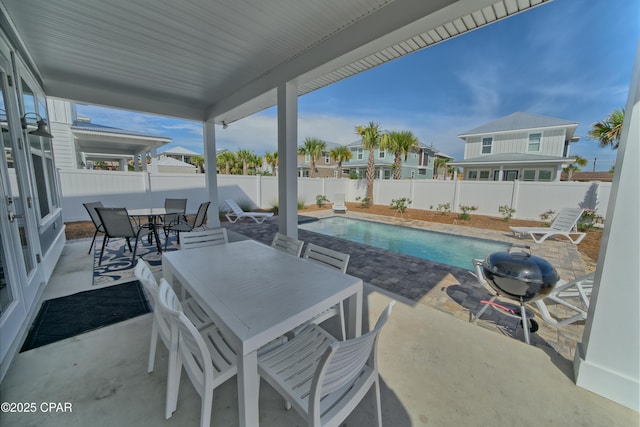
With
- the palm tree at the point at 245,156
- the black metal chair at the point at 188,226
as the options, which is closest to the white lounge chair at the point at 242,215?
the black metal chair at the point at 188,226

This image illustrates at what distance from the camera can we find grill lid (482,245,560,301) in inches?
74.5

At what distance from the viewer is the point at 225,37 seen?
2.88m

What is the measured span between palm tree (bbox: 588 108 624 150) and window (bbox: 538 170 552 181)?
2.36 meters

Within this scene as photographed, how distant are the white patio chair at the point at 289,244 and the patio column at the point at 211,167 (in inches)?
182

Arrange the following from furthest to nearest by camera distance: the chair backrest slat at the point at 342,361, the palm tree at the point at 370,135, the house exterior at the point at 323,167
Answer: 1. the house exterior at the point at 323,167
2. the palm tree at the point at 370,135
3. the chair backrest slat at the point at 342,361

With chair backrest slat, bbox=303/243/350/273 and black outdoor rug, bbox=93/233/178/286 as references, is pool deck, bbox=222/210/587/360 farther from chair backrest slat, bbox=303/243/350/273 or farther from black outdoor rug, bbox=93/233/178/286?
black outdoor rug, bbox=93/233/178/286

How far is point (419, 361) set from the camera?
6.20ft

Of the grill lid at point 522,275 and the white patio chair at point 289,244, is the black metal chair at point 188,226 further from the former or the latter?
the grill lid at point 522,275

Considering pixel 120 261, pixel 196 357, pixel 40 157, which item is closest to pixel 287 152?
pixel 196 357

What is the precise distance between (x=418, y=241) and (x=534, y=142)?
32.5 feet

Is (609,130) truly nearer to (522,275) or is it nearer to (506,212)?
(506,212)

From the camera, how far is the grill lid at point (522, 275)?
1891mm

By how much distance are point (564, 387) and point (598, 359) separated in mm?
281

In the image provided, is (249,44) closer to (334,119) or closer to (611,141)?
(611,141)
